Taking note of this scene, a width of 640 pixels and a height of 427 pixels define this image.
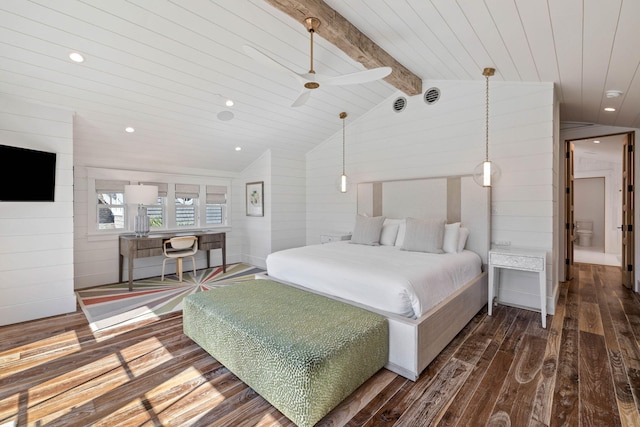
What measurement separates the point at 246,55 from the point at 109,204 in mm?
3582

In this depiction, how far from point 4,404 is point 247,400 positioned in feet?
5.13

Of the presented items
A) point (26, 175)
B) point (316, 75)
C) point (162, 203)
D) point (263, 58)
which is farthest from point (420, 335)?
point (162, 203)

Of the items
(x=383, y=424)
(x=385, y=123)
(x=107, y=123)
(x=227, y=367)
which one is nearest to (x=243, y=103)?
(x=107, y=123)

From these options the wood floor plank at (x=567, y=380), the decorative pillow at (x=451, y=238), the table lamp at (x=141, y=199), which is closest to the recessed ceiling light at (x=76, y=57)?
the table lamp at (x=141, y=199)

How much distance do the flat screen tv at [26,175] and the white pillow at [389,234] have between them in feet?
13.5

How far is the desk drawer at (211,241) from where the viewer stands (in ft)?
17.8

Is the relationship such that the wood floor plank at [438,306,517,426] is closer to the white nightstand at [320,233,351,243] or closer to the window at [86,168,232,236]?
the white nightstand at [320,233,351,243]

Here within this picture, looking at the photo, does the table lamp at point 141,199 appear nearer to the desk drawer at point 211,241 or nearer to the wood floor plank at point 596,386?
the desk drawer at point 211,241

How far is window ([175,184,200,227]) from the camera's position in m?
5.79

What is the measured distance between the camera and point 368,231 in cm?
441

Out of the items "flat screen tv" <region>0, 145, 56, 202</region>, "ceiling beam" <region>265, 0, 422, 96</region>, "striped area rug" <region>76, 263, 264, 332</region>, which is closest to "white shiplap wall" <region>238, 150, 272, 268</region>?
"striped area rug" <region>76, 263, 264, 332</region>

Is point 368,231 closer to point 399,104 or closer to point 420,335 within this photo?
point 399,104

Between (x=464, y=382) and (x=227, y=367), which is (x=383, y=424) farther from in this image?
(x=227, y=367)

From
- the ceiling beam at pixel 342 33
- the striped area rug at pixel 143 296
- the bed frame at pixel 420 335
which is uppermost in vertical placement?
the ceiling beam at pixel 342 33
